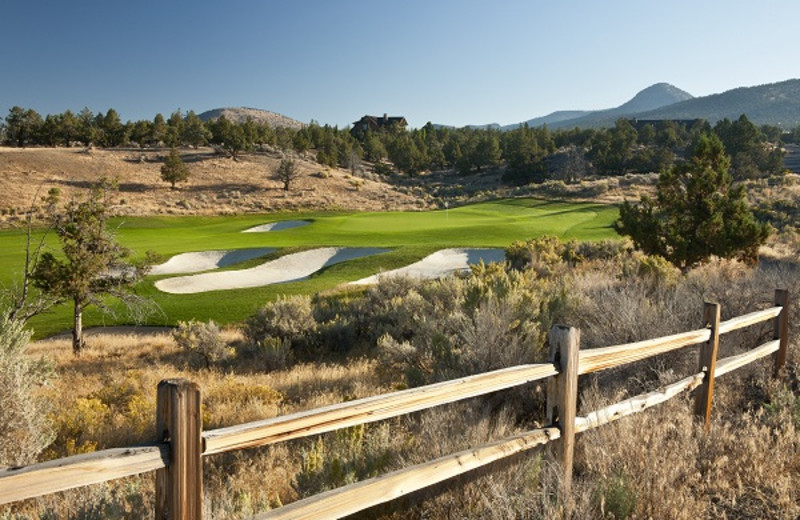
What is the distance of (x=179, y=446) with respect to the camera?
2457 millimetres

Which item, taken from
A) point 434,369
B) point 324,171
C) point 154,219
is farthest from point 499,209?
point 434,369

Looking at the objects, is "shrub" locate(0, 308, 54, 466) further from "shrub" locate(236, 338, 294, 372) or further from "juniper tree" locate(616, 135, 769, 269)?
"juniper tree" locate(616, 135, 769, 269)

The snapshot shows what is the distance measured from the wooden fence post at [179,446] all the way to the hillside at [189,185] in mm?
45930

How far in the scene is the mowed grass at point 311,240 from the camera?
1620 cm

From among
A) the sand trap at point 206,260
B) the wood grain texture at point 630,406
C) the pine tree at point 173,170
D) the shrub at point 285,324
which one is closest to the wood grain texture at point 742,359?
the wood grain texture at point 630,406

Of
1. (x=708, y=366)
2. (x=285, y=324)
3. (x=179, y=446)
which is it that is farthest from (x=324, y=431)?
(x=285, y=324)

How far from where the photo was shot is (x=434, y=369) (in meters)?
7.11

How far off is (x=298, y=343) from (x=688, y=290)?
24.8 ft

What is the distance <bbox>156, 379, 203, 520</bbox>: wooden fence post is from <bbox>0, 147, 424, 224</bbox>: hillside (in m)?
45.9

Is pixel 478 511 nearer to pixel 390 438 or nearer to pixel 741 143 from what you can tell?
pixel 390 438

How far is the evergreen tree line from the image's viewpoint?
69550 millimetres

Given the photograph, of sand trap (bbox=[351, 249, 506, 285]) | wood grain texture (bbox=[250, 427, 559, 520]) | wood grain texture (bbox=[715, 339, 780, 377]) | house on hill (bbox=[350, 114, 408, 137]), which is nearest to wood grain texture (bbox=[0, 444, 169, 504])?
wood grain texture (bbox=[250, 427, 559, 520])

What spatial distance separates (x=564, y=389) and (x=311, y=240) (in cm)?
2435

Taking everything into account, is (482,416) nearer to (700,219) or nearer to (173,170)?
(700,219)
